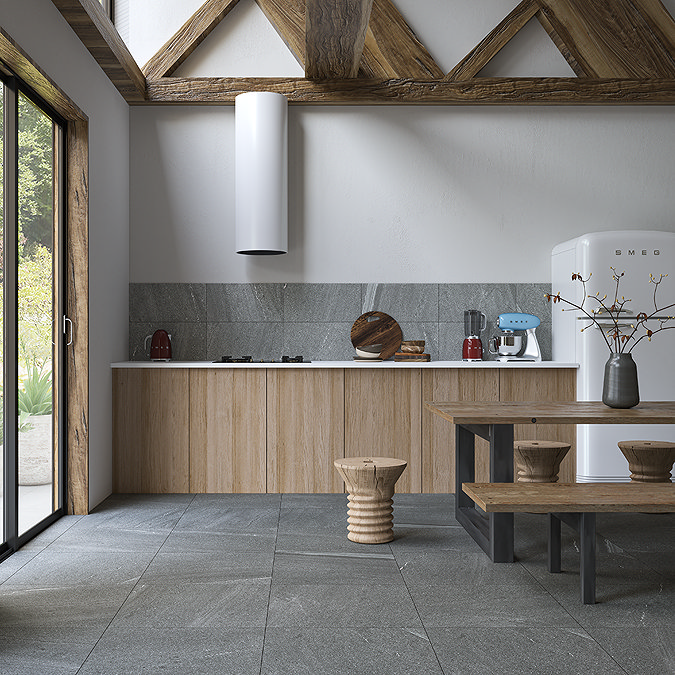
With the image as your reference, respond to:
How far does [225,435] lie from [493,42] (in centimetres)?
343

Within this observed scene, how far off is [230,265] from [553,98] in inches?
103

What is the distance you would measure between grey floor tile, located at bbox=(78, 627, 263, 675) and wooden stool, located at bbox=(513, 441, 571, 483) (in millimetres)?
2030

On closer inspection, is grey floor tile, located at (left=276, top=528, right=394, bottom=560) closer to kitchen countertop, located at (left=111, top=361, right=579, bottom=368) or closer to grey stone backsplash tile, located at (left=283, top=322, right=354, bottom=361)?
kitchen countertop, located at (left=111, top=361, right=579, bottom=368)

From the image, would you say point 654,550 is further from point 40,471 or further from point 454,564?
point 40,471

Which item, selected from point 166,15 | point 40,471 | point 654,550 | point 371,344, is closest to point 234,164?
point 166,15

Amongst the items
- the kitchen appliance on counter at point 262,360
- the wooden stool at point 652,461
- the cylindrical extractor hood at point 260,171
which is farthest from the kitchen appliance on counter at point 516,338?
the cylindrical extractor hood at point 260,171

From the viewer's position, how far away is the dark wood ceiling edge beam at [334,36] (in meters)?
4.29

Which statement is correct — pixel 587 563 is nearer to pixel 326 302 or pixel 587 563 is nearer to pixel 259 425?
pixel 259 425

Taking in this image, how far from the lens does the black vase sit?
378 cm

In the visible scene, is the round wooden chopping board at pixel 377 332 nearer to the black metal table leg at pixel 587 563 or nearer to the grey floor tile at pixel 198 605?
the grey floor tile at pixel 198 605

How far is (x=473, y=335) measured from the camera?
5.65 m

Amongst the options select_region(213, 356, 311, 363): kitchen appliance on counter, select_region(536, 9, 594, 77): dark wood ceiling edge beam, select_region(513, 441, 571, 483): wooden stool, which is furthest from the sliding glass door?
select_region(536, 9, 594, 77): dark wood ceiling edge beam

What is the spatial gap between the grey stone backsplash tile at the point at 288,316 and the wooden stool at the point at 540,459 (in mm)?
1534

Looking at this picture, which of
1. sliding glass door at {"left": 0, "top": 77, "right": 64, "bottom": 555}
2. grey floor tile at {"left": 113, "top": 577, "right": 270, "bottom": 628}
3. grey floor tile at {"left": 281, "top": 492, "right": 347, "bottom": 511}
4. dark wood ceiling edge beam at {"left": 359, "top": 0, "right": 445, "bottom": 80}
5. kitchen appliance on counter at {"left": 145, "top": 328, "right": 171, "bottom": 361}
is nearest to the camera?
grey floor tile at {"left": 113, "top": 577, "right": 270, "bottom": 628}
